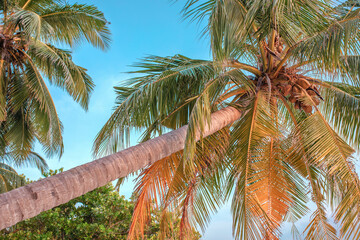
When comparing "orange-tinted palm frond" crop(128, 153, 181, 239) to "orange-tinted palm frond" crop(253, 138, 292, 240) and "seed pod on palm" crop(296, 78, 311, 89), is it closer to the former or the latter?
"orange-tinted palm frond" crop(253, 138, 292, 240)

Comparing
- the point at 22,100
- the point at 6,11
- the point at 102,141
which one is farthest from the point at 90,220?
the point at 6,11

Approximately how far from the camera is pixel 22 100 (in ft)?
35.7

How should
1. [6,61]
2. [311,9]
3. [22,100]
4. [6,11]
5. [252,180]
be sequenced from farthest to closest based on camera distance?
[22,100]
[6,61]
[6,11]
[252,180]
[311,9]

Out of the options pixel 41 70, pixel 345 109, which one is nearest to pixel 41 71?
pixel 41 70

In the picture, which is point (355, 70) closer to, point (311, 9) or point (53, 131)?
point (311, 9)

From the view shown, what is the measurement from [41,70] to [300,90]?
324 inches

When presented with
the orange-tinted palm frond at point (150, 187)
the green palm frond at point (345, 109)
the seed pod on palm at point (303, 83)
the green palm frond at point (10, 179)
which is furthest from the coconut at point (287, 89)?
the green palm frond at point (10, 179)

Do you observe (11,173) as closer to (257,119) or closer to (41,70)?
(41,70)

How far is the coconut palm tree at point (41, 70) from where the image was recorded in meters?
9.89

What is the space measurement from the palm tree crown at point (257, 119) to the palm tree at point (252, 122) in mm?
19

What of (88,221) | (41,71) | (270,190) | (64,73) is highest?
(41,71)

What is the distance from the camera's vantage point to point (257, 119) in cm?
592

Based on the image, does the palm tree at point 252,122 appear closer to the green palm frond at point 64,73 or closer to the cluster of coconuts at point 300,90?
the cluster of coconuts at point 300,90

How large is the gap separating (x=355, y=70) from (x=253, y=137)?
226 cm
